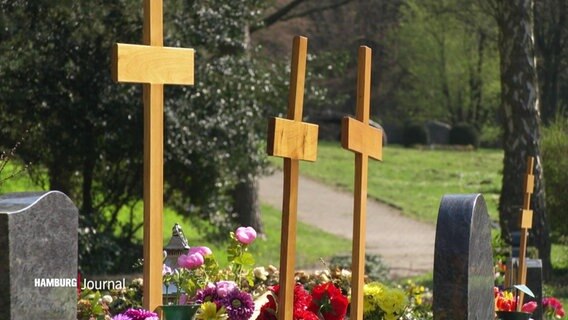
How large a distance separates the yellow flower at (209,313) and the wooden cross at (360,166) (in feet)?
2.80

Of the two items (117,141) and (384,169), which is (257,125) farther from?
(384,169)

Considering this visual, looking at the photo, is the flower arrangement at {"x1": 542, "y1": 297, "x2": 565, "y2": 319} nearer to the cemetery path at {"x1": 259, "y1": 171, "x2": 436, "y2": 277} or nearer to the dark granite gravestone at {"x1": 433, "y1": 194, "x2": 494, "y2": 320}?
the dark granite gravestone at {"x1": 433, "y1": 194, "x2": 494, "y2": 320}

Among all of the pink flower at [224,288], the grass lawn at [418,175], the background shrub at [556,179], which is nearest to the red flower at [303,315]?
the pink flower at [224,288]

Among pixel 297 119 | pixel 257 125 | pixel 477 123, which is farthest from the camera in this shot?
pixel 477 123

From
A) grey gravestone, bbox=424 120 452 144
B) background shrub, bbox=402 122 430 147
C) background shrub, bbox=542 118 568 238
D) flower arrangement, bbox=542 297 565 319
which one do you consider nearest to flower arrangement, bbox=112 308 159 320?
flower arrangement, bbox=542 297 565 319

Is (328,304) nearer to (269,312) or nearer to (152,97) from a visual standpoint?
(269,312)

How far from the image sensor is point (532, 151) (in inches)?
584

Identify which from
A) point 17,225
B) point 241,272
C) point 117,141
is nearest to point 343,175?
point 117,141

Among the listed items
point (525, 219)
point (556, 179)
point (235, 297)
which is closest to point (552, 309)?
point (525, 219)

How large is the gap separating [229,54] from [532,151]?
4029mm

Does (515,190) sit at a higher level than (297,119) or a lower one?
lower

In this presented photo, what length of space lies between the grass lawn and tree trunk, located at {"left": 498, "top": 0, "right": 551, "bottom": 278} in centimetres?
928

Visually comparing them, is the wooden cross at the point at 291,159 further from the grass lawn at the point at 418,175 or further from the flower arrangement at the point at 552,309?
the grass lawn at the point at 418,175

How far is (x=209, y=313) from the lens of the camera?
5.26 meters
